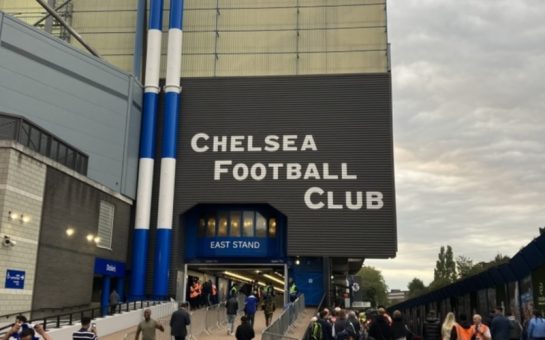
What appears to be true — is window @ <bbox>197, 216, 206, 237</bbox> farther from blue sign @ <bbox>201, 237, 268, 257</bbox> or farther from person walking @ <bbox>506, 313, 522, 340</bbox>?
person walking @ <bbox>506, 313, 522, 340</bbox>

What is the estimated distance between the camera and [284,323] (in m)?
20.0

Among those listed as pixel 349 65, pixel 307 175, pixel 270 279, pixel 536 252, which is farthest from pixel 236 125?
pixel 536 252

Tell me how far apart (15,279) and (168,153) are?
58.1 ft

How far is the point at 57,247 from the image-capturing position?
2695 cm

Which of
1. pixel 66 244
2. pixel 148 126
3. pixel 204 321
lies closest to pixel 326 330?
pixel 204 321

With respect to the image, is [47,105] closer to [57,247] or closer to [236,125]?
[57,247]

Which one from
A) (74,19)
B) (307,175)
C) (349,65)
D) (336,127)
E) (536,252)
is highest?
(74,19)

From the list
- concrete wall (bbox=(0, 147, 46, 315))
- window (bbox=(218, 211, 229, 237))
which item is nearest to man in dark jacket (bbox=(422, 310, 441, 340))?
concrete wall (bbox=(0, 147, 46, 315))

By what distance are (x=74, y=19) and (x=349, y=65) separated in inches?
838

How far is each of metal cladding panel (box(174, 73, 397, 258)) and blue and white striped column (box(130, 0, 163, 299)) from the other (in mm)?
2022

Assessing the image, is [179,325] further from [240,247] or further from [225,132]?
[225,132]

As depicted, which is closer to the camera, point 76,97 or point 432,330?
point 432,330

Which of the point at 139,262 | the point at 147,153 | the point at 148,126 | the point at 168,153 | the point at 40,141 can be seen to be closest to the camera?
the point at 40,141

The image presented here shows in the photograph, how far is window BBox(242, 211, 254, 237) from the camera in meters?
41.2
